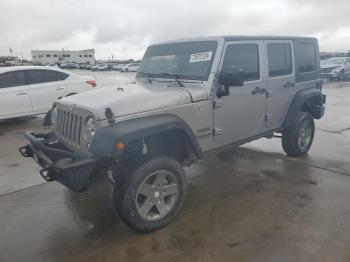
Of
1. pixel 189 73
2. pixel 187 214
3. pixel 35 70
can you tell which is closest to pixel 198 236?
pixel 187 214

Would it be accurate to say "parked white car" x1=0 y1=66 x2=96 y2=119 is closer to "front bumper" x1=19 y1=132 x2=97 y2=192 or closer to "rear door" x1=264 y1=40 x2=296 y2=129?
"front bumper" x1=19 y1=132 x2=97 y2=192

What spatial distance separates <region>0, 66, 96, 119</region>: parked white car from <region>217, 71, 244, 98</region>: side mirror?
6442 millimetres

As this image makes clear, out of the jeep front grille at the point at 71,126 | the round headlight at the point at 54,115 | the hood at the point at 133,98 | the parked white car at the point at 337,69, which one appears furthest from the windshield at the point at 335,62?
the jeep front grille at the point at 71,126

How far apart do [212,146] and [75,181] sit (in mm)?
1820

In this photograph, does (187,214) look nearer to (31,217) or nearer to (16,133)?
(31,217)

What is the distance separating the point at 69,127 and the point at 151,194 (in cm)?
119

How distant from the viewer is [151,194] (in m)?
3.46

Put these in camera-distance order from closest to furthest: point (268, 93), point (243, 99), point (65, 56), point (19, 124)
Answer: point (243, 99), point (268, 93), point (19, 124), point (65, 56)

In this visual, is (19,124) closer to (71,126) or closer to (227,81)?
(71,126)

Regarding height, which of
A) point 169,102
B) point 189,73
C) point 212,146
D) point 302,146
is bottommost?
point 302,146

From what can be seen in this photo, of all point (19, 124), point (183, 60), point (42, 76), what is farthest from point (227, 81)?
point (19, 124)

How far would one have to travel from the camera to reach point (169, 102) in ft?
11.8

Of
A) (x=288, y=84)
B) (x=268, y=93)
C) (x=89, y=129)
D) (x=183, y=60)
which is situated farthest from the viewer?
(x=288, y=84)

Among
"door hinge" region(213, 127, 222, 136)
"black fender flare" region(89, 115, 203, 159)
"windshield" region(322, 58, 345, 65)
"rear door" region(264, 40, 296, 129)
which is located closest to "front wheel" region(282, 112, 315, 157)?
"rear door" region(264, 40, 296, 129)
